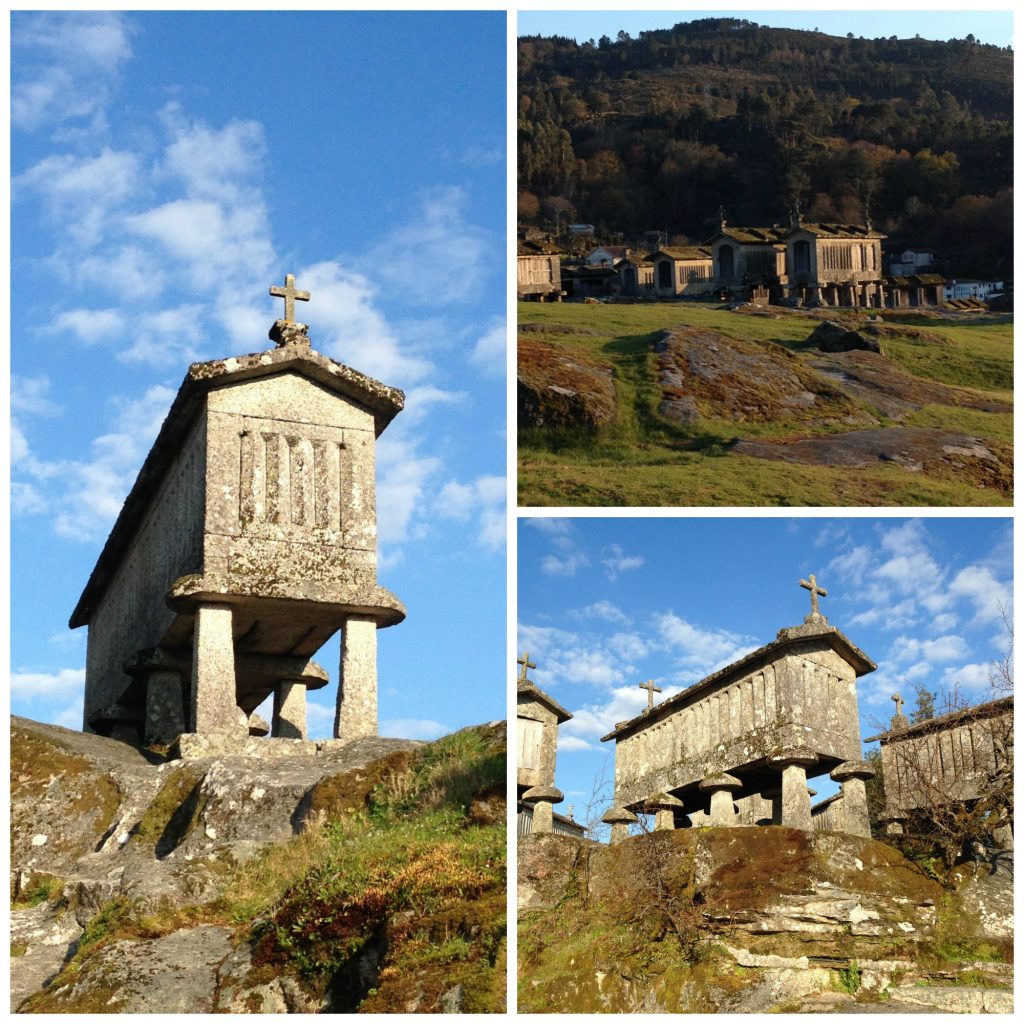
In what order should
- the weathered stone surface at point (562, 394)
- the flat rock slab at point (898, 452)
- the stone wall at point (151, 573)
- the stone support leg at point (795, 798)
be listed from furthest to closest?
the weathered stone surface at point (562, 394)
the flat rock slab at point (898, 452)
the stone wall at point (151, 573)
the stone support leg at point (795, 798)

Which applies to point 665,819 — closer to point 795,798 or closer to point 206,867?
point 795,798

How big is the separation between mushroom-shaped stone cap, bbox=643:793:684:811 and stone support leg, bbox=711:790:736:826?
1.69 feet

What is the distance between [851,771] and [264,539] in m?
6.31

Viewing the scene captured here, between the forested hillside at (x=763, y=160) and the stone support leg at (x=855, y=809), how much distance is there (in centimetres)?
3386

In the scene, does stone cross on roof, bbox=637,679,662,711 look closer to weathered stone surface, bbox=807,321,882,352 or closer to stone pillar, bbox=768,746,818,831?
stone pillar, bbox=768,746,818,831

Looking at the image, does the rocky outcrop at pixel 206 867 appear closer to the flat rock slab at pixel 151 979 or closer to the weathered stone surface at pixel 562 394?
the flat rock slab at pixel 151 979

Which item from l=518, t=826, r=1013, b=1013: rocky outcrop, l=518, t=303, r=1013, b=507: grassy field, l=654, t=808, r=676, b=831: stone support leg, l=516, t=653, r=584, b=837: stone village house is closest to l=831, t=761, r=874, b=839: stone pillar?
l=518, t=826, r=1013, b=1013: rocky outcrop

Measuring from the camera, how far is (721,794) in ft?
42.0

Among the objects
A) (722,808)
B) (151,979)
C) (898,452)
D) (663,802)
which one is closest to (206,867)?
(151,979)

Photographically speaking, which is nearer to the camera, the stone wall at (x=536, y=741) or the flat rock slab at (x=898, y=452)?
the stone wall at (x=536, y=741)

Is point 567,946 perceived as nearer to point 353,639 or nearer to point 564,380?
point 353,639

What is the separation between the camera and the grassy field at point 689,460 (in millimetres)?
16828

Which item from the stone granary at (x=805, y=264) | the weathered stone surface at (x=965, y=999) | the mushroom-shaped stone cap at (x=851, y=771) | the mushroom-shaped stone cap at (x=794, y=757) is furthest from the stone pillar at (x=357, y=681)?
the stone granary at (x=805, y=264)

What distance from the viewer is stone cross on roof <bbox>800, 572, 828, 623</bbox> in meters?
12.7
